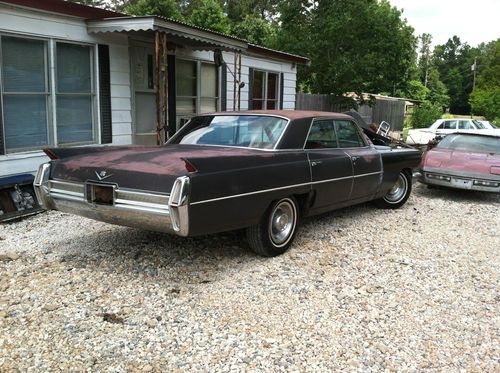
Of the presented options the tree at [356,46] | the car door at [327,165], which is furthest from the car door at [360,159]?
the tree at [356,46]

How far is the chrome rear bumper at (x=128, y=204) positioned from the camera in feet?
12.9

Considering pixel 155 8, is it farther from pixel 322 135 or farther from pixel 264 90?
pixel 322 135

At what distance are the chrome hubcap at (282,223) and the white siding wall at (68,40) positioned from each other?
13.6 feet

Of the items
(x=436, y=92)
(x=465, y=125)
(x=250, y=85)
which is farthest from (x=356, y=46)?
(x=436, y=92)

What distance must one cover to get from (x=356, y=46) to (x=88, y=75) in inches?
462

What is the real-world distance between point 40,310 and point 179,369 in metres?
1.34

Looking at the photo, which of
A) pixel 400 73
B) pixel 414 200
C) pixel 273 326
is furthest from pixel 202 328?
pixel 400 73

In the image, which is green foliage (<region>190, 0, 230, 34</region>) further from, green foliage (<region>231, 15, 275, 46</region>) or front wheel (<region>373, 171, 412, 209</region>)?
front wheel (<region>373, 171, 412, 209</region>)

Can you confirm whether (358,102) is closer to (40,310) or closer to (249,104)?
(249,104)

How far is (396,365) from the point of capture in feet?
10.4

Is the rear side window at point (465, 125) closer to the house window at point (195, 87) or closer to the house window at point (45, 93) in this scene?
the house window at point (195, 87)

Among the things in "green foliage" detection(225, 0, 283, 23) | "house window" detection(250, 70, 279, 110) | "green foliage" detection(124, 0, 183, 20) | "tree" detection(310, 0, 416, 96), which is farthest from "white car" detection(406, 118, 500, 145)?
"green foliage" detection(225, 0, 283, 23)

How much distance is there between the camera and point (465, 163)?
8734 millimetres

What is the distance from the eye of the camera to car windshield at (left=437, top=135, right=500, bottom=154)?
→ 30.3 feet
